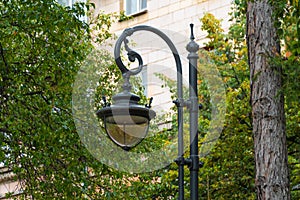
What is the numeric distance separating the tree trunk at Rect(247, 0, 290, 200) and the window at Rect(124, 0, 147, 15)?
52.9 feet

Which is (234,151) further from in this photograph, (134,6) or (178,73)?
(134,6)

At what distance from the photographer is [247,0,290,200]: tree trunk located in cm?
1241

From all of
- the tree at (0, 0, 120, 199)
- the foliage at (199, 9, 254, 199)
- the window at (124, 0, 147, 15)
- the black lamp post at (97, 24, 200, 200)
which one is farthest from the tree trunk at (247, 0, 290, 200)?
the window at (124, 0, 147, 15)

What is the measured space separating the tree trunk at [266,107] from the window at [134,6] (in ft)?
52.9

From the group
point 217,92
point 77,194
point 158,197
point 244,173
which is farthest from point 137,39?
point 158,197

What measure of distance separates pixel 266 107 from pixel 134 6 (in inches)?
680

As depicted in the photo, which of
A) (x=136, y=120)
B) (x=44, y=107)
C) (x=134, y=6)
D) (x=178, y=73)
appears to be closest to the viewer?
(x=136, y=120)

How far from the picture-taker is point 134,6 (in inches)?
1168

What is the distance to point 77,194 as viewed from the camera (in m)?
17.4

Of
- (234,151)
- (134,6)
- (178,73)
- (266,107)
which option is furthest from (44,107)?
(134,6)

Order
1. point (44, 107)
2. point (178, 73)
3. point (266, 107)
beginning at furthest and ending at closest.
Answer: point (44, 107) → point (266, 107) → point (178, 73)

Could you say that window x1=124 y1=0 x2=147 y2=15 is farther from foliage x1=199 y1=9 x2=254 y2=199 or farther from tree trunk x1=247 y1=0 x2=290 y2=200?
tree trunk x1=247 y1=0 x2=290 y2=200

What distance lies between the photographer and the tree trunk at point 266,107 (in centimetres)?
1241

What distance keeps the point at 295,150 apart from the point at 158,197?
4.11m
